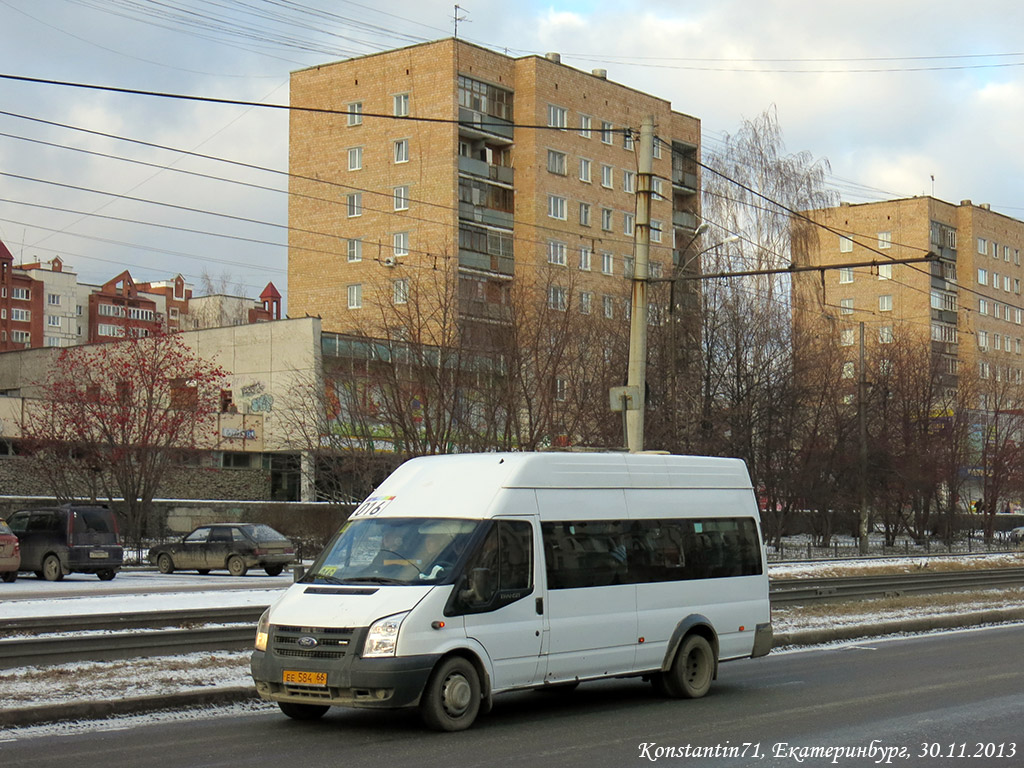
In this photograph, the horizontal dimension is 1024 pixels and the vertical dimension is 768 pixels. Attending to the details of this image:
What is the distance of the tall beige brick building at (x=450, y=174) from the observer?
71.2 m

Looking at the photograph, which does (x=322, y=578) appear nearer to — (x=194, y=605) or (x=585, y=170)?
(x=194, y=605)

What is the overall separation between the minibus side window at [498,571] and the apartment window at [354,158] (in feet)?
214

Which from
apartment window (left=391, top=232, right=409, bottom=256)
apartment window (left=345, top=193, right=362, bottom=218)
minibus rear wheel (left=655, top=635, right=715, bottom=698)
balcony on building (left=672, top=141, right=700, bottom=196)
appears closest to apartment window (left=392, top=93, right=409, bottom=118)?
apartment window (left=345, top=193, right=362, bottom=218)

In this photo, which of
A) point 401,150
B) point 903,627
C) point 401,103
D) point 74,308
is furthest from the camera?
point 74,308

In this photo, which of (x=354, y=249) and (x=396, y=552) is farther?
(x=354, y=249)

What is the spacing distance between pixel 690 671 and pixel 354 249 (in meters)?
63.4

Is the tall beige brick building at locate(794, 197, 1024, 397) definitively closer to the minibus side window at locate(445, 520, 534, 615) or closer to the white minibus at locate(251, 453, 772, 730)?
the white minibus at locate(251, 453, 772, 730)

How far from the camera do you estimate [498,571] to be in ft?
36.3

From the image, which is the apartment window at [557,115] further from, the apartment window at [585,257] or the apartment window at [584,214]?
the apartment window at [585,257]

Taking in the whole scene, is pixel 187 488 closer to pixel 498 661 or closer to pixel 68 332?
pixel 498 661

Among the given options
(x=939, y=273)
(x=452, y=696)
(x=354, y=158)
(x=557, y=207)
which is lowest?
(x=452, y=696)

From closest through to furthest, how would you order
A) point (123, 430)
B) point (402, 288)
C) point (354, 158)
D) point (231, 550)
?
point (231, 550)
point (402, 288)
point (123, 430)
point (354, 158)

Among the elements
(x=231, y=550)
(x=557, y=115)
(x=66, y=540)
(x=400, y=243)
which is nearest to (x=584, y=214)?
(x=557, y=115)

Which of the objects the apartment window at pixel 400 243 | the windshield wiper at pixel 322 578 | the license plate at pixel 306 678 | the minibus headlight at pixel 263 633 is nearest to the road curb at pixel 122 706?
the minibus headlight at pixel 263 633
